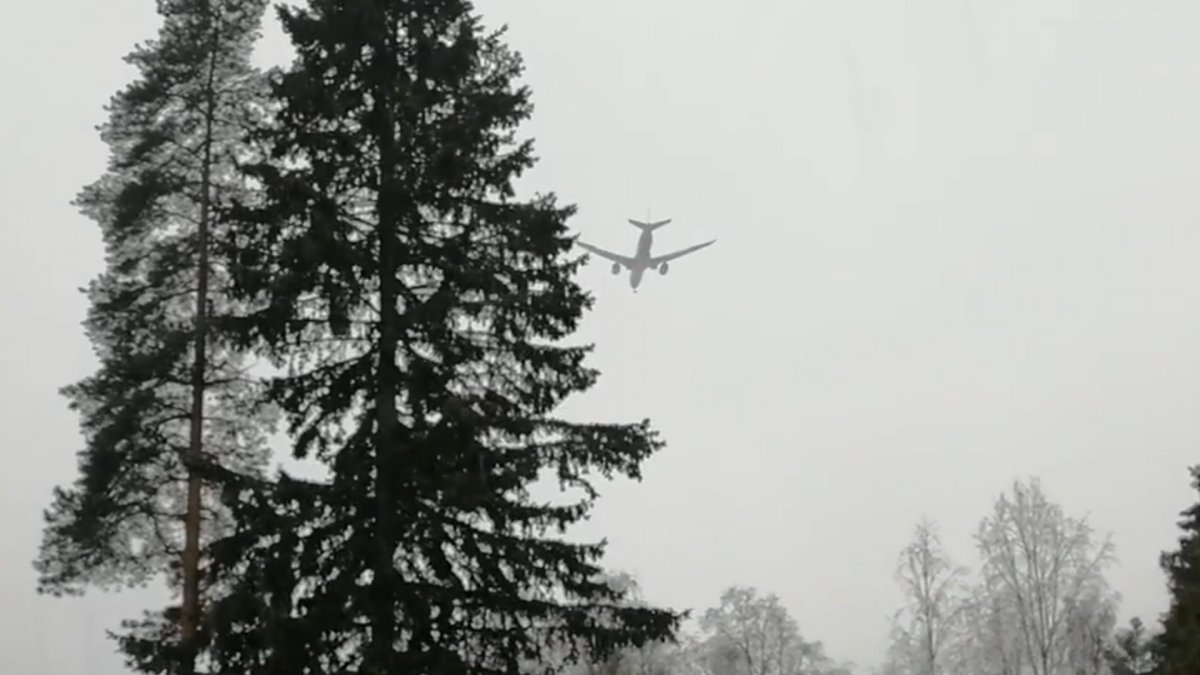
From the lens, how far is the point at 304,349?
12.8 meters

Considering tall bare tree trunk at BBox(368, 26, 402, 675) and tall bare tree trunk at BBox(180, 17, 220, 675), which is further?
tall bare tree trunk at BBox(180, 17, 220, 675)

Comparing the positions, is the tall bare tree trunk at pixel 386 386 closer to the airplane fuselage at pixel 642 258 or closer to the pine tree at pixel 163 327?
the pine tree at pixel 163 327

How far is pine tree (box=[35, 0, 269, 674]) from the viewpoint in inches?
694

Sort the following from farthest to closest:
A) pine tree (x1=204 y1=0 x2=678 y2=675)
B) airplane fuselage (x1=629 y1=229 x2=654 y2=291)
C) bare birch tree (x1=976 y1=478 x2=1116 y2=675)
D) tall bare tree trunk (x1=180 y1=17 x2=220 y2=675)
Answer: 1. airplane fuselage (x1=629 y1=229 x2=654 y2=291)
2. bare birch tree (x1=976 y1=478 x2=1116 y2=675)
3. tall bare tree trunk (x1=180 y1=17 x2=220 y2=675)
4. pine tree (x1=204 y1=0 x2=678 y2=675)

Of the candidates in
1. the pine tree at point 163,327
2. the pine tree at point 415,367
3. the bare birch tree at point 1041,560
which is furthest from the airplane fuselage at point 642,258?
the pine tree at point 415,367

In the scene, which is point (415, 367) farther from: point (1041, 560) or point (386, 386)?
point (1041, 560)

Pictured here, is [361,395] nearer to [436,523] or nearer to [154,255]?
[436,523]

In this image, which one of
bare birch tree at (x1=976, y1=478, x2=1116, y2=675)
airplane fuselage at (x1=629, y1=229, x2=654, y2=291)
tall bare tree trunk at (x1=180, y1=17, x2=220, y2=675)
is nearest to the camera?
tall bare tree trunk at (x1=180, y1=17, x2=220, y2=675)

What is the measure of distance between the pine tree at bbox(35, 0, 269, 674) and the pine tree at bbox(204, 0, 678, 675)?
534 cm

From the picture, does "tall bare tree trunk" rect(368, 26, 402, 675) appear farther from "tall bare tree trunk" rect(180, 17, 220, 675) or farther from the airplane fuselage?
the airplane fuselage

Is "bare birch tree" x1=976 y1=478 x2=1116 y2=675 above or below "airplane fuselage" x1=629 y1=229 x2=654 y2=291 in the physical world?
below

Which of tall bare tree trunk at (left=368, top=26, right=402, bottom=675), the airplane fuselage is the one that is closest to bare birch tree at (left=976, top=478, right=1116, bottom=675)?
the airplane fuselage

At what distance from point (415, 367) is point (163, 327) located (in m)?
7.23

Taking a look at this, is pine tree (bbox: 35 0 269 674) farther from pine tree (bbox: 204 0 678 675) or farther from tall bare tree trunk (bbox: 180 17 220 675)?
pine tree (bbox: 204 0 678 675)
